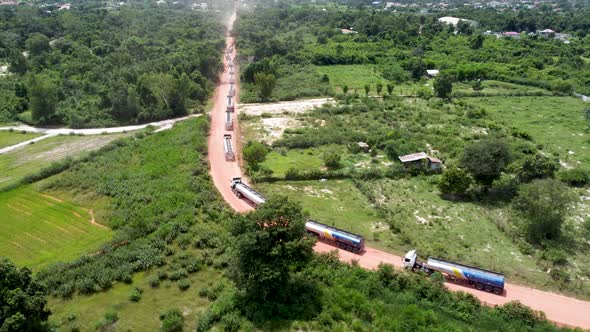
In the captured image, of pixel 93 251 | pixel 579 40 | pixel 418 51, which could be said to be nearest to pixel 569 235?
pixel 93 251

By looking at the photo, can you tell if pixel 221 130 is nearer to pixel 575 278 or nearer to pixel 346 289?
pixel 346 289

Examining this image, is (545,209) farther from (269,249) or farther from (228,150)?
(228,150)

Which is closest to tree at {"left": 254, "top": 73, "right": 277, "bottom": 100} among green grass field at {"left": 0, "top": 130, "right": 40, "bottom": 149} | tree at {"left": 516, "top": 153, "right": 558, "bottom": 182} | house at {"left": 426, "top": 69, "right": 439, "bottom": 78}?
green grass field at {"left": 0, "top": 130, "right": 40, "bottom": 149}

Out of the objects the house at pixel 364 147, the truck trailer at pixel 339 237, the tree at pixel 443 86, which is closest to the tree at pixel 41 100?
the house at pixel 364 147

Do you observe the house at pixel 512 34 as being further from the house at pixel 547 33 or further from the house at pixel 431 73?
the house at pixel 431 73

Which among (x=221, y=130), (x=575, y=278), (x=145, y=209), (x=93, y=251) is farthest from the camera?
(x=221, y=130)

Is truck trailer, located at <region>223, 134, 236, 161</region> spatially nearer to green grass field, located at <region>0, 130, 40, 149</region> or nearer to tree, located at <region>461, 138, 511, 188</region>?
tree, located at <region>461, 138, 511, 188</region>
